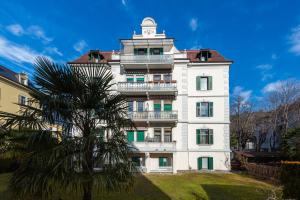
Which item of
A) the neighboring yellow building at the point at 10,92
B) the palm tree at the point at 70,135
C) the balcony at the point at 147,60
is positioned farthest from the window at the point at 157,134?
the palm tree at the point at 70,135

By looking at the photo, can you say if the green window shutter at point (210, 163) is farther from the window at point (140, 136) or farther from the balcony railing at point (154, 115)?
the window at point (140, 136)

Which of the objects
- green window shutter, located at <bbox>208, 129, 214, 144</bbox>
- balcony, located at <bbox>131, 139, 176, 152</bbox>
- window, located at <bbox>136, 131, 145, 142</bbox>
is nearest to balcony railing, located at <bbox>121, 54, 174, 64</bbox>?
window, located at <bbox>136, 131, 145, 142</bbox>

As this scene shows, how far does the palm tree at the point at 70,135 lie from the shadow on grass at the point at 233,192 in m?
9.09

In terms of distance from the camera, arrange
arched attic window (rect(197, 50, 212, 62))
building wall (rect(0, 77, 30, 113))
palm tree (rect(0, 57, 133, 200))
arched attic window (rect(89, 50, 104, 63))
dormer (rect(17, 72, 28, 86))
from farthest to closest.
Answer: dormer (rect(17, 72, 28, 86)) < arched attic window (rect(89, 50, 104, 63)) < building wall (rect(0, 77, 30, 113)) < arched attic window (rect(197, 50, 212, 62)) < palm tree (rect(0, 57, 133, 200))

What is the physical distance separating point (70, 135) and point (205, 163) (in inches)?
835

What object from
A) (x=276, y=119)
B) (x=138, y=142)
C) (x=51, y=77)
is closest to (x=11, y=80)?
(x=138, y=142)

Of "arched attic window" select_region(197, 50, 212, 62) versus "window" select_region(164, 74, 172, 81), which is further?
"arched attic window" select_region(197, 50, 212, 62)

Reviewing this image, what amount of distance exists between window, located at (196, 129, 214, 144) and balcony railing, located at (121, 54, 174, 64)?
8683mm

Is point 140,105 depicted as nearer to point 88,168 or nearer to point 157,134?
point 157,134

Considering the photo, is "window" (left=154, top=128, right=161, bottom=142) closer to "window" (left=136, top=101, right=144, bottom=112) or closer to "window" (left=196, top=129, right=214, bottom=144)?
"window" (left=136, top=101, right=144, bottom=112)

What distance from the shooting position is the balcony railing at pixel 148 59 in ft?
80.2

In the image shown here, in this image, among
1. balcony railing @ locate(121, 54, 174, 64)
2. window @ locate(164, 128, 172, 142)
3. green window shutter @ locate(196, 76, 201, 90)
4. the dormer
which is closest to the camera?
balcony railing @ locate(121, 54, 174, 64)

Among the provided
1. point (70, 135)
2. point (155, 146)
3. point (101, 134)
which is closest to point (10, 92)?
point (155, 146)

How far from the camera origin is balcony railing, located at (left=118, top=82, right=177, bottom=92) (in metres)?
24.2
